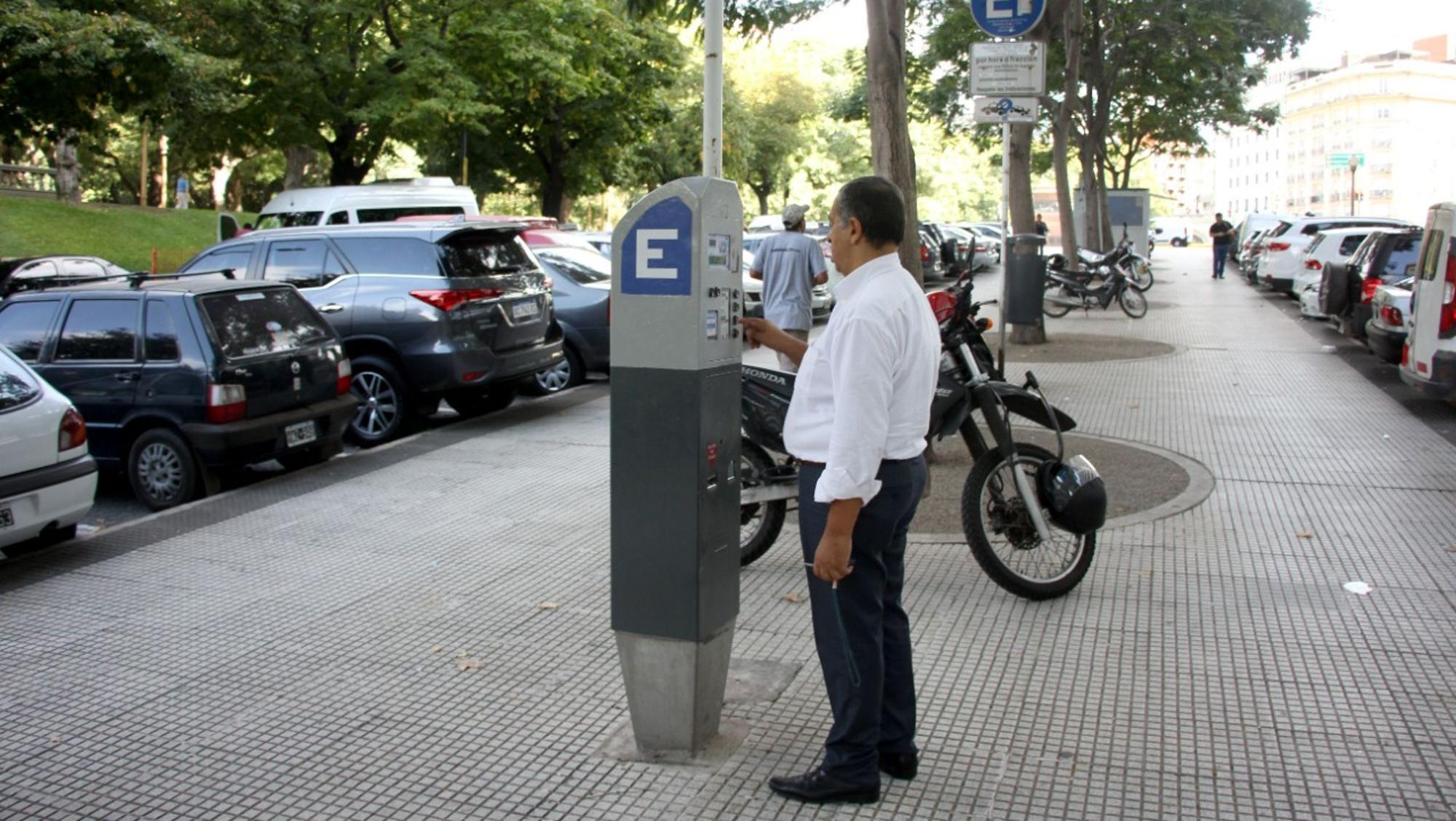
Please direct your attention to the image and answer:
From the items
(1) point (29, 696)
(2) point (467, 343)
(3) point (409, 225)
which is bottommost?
(1) point (29, 696)

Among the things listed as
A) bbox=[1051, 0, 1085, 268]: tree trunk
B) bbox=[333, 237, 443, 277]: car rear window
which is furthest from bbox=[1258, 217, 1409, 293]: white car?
bbox=[333, 237, 443, 277]: car rear window

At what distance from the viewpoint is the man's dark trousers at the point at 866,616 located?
→ 154 inches

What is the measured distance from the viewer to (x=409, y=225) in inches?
456

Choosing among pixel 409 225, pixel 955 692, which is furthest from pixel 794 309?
pixel 955 692

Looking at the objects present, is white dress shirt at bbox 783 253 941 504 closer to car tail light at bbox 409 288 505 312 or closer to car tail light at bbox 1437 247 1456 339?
car tail light at bbox 409 288 505 312

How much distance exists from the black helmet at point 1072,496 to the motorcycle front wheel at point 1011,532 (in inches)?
3.1

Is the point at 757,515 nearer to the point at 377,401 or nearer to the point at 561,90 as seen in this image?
the point at 377,401

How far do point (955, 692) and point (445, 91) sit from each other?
24574mm

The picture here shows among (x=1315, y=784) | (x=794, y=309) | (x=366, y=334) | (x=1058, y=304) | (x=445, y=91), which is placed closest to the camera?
(x=1315, y=784)

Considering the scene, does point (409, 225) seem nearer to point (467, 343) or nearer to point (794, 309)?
point (467, 343)

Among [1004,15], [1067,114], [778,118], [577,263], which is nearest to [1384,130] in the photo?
[778,118]

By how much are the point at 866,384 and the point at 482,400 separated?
9.43 metres

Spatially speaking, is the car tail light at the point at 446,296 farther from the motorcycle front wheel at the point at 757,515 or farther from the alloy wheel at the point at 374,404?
the motorcycle front wheel at the point at 757,515

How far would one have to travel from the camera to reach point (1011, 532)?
612 centimetres
